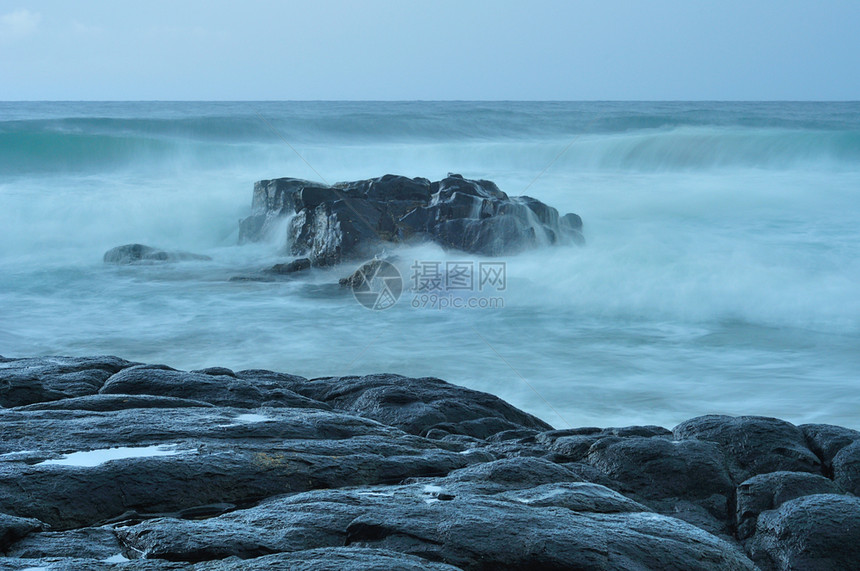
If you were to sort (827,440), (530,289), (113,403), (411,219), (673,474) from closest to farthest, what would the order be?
(673,474) < (113,403) < (827,440) < (530,289) < (411,219)

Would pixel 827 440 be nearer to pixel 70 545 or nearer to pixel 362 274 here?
pixel 70 545

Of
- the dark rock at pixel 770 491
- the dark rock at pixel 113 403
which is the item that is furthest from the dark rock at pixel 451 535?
the dark rock at pixel 113 403

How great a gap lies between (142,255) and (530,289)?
7.50 m

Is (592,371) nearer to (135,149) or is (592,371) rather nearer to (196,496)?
(196,496)

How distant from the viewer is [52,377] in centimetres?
502

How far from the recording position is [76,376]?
5070 mm

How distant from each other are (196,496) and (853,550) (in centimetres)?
283

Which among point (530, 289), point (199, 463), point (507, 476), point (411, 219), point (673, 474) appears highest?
point (411, 219)

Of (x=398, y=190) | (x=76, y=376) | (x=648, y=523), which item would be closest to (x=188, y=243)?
(x=398, y=190)

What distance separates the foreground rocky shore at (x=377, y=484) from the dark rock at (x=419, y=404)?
2 cm

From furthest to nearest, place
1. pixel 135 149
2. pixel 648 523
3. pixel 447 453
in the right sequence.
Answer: pixel 135 149, pixel 447 453, pixel 648 523

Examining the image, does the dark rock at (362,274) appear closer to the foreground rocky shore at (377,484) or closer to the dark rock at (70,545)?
the foreground rocky shore at (377,484)

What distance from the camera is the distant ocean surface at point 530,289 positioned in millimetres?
9195

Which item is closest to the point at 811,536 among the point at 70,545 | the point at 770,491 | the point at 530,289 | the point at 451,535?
the point at 770,491
